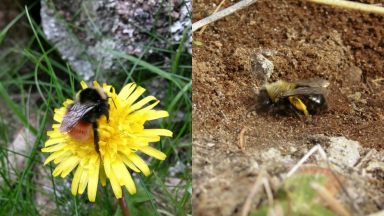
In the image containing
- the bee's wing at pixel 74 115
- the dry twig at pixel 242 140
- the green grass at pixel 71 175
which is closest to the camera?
the dry twig at pixel 242 140

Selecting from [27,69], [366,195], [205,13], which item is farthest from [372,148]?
[27,69]

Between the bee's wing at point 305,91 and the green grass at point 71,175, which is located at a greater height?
the bee's wing at point 305,91

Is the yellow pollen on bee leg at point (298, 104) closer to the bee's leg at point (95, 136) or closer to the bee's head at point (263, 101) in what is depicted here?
the bee's head at point (263, 101)

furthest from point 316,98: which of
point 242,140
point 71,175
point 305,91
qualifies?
point 71,175

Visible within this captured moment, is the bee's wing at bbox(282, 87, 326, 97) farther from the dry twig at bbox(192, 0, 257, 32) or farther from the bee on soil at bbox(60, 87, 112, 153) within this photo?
the bee on soil at bbox(60, 87, 112, 153)

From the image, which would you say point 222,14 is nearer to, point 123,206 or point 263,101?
point 263,101

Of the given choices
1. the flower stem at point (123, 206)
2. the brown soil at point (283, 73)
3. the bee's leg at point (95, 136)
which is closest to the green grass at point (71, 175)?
the flower stem at point (123, 206)

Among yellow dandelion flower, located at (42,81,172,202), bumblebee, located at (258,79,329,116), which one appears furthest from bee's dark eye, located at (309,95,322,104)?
yellow dandelion flower, located at (42,81,172,202)
